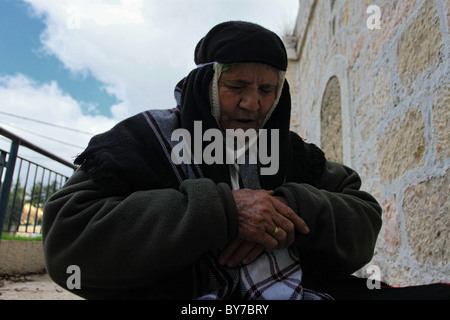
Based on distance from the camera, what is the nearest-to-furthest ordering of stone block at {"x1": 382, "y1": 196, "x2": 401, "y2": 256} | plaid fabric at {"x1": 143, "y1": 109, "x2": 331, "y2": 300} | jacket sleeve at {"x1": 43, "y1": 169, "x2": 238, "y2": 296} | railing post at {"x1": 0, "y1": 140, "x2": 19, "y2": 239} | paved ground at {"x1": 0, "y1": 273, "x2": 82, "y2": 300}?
jacket sleeve at {"x1": 43, "y1": 169, "x2": 238, "y2": 296}, plaid fabric at {"x1": 143, "y1": 109, "x2": 331, "y2": 300}, stone block at {"x1": 382, "y1": 196, "x2": 401, "y2": 256}, paved ground at {"x1": 0, "y1": 273, "x2": 82, "y2": 300}, railing post at {"x1": 0, "y1": 140, "x2": 19, "y2": 239}

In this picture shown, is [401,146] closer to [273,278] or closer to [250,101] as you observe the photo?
[250,101]

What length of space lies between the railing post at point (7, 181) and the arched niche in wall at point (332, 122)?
10.8 feet

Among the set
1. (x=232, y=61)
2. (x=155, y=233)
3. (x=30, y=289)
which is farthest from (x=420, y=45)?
(x=30, y=289)

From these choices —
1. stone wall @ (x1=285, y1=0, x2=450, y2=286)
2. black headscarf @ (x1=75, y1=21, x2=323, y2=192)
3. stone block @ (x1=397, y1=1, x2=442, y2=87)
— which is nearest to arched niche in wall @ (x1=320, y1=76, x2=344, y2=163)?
stone wall @ (x1=285, y1=0, x2=450, y2=286)

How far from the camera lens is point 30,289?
11.2 ft

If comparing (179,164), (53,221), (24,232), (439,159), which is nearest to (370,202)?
(439,159)

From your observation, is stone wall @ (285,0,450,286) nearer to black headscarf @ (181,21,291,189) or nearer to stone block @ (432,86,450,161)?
stone block @ (432,86,450,161)

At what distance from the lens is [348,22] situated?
303cm

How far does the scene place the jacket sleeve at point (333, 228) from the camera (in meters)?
1.21

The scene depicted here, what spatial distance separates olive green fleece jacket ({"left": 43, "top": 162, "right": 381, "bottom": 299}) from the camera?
3.44 feet

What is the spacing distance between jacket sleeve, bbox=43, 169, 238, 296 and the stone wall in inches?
40.6

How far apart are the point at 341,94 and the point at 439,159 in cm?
172

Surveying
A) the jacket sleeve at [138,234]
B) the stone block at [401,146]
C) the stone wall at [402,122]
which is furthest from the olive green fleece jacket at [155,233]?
the stone block at [401,146]

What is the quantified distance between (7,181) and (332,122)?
3394 millimetres
